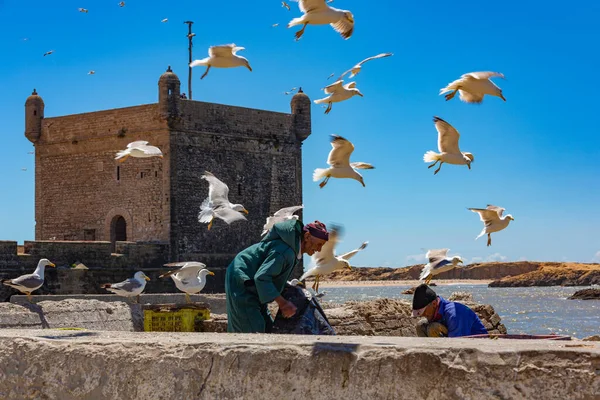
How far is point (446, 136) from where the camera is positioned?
12109 mm

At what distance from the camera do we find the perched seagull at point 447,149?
1197 centimetres

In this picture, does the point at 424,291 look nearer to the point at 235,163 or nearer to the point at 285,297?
the point at 285,297

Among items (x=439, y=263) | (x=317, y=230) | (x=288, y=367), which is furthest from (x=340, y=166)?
(x=288, y=367)

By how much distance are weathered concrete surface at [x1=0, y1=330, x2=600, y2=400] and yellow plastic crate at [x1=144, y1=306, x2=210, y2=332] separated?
22.5ft

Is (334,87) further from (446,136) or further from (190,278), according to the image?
(190,278)

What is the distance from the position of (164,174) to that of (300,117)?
544cm

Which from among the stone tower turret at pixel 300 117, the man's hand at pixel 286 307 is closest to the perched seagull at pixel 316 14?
the man's hand at pixel 286 307

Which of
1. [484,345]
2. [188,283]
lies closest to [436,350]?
[484,345]

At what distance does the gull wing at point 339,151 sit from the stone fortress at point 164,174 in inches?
618

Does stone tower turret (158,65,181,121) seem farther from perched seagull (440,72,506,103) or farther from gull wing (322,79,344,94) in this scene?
perched seagull (440,72,506,103)

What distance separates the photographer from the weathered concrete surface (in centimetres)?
381

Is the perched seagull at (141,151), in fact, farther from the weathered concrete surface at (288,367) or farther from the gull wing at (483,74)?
the weathered concrete surface at (288,367)

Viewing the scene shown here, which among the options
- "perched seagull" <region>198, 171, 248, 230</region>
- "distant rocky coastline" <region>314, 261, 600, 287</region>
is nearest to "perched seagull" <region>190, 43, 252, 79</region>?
"perched seagull" <region>198, 171, 248, 230</region>

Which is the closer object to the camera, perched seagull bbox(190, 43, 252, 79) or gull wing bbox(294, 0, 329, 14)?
gull wing bbox(294, 0, 329, 14)
